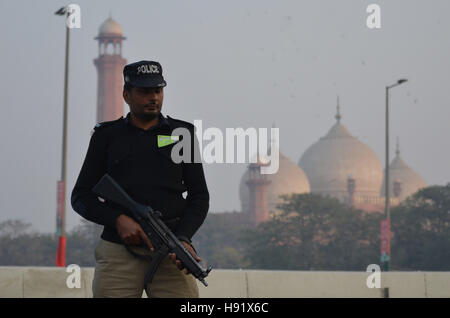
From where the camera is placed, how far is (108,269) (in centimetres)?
452

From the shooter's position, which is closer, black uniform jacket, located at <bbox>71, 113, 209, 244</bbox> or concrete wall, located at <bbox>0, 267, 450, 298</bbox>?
black uniform jacket, located at <bbox>71, 113, 209, 244</bbox>

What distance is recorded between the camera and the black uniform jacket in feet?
14.9

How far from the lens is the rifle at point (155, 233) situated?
4.39 metres

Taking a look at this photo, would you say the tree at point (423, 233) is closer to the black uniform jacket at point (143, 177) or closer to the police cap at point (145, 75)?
the black uniform jacket at point (143, 177)

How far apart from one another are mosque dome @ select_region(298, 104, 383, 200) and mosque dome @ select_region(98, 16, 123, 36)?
1183 inches

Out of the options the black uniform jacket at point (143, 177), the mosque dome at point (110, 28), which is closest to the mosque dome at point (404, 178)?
the mosque dome at point (110, 28)

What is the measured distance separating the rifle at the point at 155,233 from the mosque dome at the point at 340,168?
4756 inches

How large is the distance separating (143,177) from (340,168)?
123 meters

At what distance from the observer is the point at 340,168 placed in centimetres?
12662

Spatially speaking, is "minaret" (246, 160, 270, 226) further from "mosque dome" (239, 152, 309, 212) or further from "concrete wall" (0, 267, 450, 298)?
"concrete wall" (0, 267, 450, 298)

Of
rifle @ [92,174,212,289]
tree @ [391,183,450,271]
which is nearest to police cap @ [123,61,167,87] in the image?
rifle @ [92,174,212,289]
